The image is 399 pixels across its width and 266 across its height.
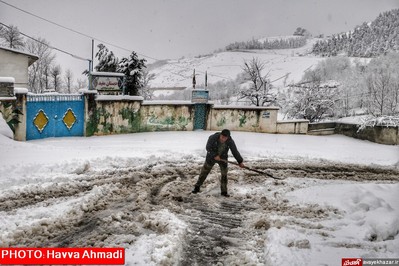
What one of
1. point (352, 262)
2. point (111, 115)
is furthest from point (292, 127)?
point (352, 262)

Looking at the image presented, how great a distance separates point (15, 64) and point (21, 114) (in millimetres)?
10827

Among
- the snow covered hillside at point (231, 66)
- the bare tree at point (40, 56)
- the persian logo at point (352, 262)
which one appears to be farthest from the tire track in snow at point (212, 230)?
the snow covered hillside at point (231, 66)

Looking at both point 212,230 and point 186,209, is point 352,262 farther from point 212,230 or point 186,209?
point 186,209

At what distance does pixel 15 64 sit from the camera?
21.8 m

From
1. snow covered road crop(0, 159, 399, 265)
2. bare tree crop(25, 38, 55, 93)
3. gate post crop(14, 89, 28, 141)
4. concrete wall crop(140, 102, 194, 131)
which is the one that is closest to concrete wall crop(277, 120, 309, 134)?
concrete wall crop(140, 102, 194, 131)

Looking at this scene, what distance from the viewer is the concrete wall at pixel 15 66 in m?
21.2

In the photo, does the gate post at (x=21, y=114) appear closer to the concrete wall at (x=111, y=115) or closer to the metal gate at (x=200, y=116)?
the concrete wall at (x=111, y=115)

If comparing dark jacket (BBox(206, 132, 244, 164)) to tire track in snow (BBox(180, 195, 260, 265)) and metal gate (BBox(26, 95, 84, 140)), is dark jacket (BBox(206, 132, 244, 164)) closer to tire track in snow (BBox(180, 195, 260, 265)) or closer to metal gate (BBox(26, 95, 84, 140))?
tire track in snow (BBox(180, 195, 260, 265))

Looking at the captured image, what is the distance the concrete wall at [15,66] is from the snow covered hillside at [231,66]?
153ft

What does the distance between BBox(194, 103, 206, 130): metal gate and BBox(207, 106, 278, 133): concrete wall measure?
13.4 inches

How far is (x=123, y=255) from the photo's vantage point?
180 inches

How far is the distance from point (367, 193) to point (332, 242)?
2580 mm

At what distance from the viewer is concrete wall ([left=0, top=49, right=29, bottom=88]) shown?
21156 millimetres

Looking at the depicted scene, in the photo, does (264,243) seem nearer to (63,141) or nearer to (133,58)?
(63,141)
